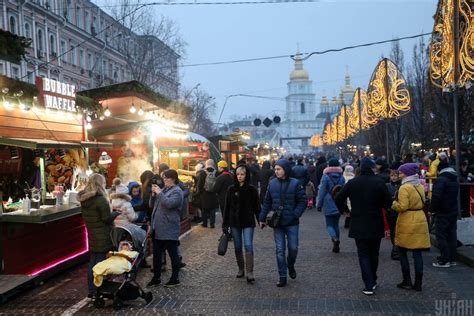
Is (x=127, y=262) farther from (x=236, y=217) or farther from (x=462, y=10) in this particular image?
(x=462, y=10)

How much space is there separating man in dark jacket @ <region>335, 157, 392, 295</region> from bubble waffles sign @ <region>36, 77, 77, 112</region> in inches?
257

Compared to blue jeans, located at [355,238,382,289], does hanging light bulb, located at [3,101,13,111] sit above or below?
above

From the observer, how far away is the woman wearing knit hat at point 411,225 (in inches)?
257

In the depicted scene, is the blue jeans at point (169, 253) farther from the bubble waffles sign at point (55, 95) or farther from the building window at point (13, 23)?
the building window at point (13, 23)

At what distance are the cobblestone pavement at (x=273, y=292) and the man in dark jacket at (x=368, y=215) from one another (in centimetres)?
41

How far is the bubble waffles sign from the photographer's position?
990 cm

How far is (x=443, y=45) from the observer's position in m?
9.97

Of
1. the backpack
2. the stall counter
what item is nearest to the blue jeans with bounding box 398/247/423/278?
the stall counter

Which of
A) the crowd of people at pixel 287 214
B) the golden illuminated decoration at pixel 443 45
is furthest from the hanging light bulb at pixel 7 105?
the golden illuminated decoration at pixel 443 45

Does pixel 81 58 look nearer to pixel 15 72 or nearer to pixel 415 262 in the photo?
pixel 15 72

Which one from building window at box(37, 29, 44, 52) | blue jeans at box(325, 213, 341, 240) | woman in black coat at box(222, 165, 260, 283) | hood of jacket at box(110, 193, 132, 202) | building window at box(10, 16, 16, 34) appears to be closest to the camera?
woman in black coat at box(222, 165, 260, 283)

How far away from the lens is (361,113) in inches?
921

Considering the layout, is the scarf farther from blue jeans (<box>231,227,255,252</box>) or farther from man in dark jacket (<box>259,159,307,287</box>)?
blue jeans (<box>231,227,255,252</box>)

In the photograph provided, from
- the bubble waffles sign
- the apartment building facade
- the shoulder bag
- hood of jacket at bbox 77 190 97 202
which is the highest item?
the apartment building facade
